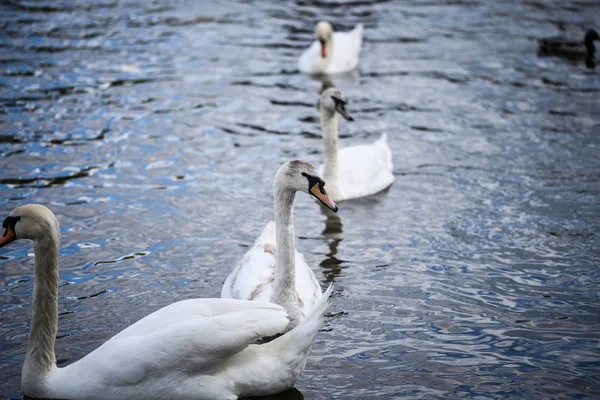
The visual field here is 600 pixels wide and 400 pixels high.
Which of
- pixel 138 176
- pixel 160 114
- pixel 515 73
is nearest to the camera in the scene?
pixel 138 176

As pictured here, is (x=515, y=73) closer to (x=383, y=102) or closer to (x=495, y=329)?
(x=383, y=102)

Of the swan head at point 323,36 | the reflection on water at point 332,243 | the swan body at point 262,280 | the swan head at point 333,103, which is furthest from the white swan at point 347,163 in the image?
the swan head at point 323,36

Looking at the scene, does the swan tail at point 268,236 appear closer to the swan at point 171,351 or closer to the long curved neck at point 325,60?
the swan at point 171,351

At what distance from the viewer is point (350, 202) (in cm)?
1164

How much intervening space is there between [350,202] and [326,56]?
6.32m

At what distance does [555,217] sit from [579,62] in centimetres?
870

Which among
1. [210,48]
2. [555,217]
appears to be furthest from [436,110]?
[210,48]

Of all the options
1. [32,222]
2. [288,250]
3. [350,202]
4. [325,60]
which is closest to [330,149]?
[350,202]

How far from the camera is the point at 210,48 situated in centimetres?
1844

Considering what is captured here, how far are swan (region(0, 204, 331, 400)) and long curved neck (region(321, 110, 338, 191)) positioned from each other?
5.03 m

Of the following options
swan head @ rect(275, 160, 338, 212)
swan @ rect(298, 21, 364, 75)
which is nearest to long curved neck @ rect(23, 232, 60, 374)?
swan head @ rect(275, 160, 338, 212)

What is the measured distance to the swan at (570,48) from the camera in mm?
18203

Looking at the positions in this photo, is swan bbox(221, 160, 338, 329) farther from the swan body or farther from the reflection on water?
the reflection on water

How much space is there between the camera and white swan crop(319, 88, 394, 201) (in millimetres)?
11508
